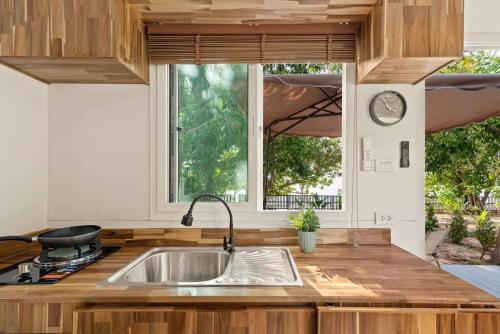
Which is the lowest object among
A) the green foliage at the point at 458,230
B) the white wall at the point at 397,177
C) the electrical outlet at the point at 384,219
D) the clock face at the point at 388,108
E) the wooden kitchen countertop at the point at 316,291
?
the green foliage at the point at 458,230

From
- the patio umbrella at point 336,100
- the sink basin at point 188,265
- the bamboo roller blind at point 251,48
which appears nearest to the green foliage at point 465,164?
the patio umbrella at point 336,100

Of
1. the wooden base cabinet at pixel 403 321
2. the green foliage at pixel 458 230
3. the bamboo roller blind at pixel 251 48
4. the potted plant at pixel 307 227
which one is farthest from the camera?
the green foliage at pixel 458 230

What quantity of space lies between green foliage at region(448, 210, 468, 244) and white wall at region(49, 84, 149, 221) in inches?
203

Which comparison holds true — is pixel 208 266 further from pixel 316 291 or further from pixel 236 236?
pixel 316 291

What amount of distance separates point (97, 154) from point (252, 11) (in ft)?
4.21

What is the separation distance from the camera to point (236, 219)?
6.09 ft

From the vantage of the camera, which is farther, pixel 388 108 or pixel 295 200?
pixel 295 200

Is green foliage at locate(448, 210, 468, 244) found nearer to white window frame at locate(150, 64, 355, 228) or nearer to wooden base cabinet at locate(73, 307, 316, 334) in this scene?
white window frame at locate(150, 64, 355, 228)

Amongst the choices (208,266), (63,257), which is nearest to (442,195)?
(208,266)

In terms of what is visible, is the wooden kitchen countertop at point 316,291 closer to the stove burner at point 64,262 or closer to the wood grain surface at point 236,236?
the stove burner at point 64,262

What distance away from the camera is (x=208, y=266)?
1.72 m

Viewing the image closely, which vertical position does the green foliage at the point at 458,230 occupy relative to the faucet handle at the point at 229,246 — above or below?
below

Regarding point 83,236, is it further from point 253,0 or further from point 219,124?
point 253,0

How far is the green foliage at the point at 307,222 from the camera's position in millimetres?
1681
